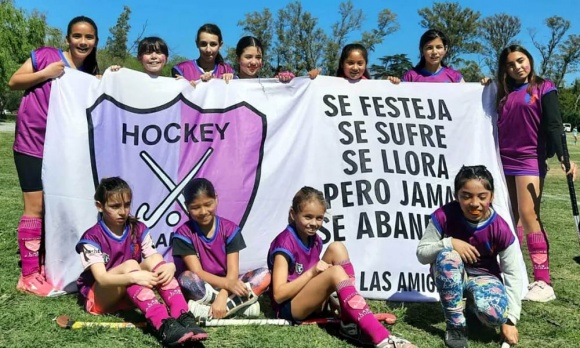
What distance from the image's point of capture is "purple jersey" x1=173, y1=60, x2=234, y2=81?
4582mm

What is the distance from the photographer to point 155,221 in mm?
4203

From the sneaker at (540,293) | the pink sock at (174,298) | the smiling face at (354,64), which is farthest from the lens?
the smiling face at (354,64)

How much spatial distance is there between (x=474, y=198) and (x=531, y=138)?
1276mm

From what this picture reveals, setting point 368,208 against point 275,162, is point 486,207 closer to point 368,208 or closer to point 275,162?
point 368,208

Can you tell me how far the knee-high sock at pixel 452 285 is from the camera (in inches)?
121

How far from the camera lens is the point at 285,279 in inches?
129

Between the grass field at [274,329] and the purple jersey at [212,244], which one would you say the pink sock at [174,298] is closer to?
the grass field at [274,329]

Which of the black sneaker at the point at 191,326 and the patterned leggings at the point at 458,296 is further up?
the patterned leggings at the point at 458,296

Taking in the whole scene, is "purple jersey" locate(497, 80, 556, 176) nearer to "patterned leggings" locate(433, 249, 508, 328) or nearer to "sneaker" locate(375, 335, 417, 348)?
"patterned leggings" locate(433, 249, 508, 328)

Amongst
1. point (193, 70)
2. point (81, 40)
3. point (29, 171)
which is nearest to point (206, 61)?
point (193, 70)

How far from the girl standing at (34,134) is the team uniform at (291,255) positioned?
1808 millimetres

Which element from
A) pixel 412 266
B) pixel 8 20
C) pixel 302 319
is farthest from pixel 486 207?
pixel 8 20

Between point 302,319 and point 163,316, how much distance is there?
836 mm

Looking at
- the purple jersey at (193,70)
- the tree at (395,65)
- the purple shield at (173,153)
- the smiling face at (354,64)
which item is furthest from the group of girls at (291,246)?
the tree at (395,65)
